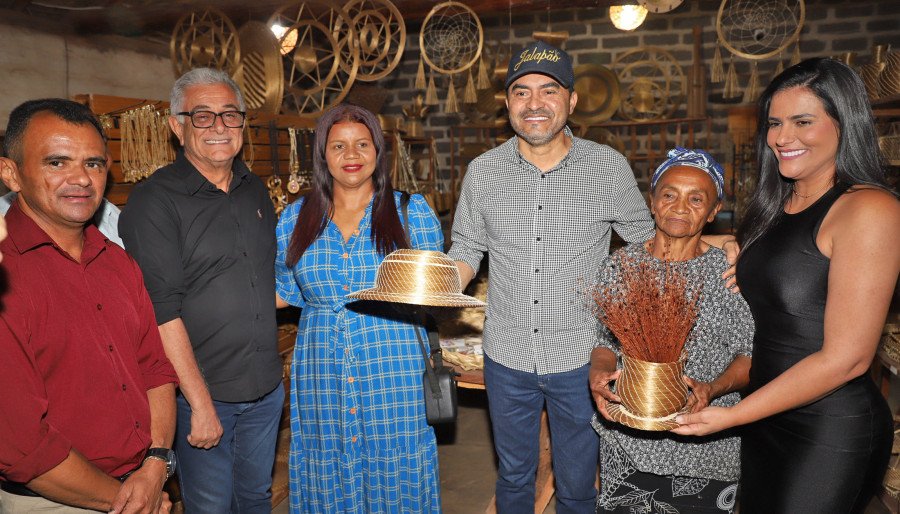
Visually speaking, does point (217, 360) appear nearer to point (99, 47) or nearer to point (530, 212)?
point (530, 212)

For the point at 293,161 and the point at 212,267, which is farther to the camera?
the point at 293,161

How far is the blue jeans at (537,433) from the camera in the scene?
2363 mm

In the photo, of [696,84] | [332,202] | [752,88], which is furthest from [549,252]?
[696,84]

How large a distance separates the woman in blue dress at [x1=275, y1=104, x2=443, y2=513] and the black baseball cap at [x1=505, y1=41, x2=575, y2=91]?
55 cm

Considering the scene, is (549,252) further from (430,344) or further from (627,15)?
(627,15)

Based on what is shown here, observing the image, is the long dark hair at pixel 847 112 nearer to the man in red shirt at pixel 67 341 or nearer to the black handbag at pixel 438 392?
the black handbag at pixel 438 392

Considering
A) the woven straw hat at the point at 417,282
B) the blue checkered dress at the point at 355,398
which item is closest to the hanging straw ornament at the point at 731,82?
the blue checkered dress at the point at 355,398

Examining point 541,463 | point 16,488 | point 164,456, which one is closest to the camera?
point 16,488

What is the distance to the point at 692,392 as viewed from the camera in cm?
175

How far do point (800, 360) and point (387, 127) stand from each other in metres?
4.22

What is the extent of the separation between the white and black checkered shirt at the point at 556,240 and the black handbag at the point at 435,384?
0.75ft

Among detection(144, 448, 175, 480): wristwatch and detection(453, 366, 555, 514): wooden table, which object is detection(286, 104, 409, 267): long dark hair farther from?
detection(453, 366, 555, 514): wooden table

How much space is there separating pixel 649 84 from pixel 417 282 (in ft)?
17.9

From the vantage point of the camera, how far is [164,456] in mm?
1862
